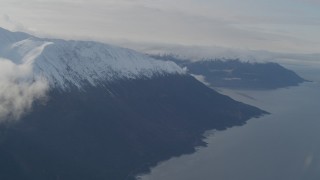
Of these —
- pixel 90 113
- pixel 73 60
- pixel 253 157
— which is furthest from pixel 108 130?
pixel 253 157

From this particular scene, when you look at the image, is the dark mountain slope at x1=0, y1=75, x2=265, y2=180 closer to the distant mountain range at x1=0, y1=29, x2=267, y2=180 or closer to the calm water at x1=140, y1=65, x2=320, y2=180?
the distant mountain range at x1=0, y1=29, x2=267, y2=180

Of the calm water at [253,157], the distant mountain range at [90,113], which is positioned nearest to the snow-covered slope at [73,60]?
the distant mountain range at [90,113]

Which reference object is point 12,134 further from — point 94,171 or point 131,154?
point 131,154

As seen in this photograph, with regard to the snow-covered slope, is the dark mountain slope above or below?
below

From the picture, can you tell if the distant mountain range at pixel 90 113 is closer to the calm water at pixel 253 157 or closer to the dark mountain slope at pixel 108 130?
the dark mountain slope at pixel 108 130

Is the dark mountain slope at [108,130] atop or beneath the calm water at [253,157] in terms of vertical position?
atop

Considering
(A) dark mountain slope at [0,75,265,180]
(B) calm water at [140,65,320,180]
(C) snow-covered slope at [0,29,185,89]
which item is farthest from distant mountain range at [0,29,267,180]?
(B) calm water at [140,65,320,180]
